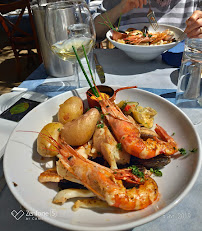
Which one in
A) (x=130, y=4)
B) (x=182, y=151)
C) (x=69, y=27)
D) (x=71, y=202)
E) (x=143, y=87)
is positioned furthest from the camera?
(x=130, y=4)

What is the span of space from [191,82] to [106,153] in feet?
2.51

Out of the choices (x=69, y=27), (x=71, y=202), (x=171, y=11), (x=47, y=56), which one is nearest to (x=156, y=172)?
(x=71, y=202)

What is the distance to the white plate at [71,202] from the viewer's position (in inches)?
19.0

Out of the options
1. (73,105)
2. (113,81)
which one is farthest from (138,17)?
(73,105)

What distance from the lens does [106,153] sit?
642 mm

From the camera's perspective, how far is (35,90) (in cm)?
123

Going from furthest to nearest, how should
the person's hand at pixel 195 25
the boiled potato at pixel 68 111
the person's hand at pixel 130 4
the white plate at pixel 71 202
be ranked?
1. the person's hand at pixel 130 4
2. the person's hand at pixel 195 25
3. the boiled potato at pixel 68 111
4. the white plate at pixel 71 202

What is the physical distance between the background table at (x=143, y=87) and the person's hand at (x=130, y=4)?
30.0 inches

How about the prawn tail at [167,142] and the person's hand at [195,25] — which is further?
the person's hand at [195,25]

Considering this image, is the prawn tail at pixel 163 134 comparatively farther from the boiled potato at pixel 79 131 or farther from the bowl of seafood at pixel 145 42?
the bowl of seafood at pixel 145 42

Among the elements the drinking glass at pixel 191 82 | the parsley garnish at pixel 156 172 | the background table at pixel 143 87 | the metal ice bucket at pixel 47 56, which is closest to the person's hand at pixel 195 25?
the background table at pixel 143 87

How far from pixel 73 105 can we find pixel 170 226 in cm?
57

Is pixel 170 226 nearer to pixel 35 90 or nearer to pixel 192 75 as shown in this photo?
pixel 192 75

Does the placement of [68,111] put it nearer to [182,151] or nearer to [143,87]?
[182,151]
